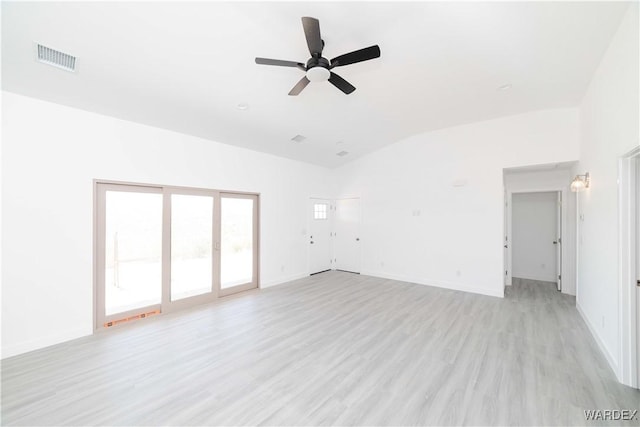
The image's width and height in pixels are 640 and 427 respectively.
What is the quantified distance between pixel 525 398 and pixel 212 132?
17.2 ft

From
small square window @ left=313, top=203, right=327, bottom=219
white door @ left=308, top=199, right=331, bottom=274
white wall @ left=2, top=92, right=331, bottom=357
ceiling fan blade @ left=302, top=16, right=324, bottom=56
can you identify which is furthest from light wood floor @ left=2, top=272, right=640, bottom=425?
small square window @ left=313, top=203, right=327, bottom=219

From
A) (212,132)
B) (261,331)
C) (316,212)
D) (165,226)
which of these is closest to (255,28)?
(212,132)

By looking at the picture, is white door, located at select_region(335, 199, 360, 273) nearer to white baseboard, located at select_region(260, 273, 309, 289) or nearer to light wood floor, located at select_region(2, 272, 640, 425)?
white baseboard, located at select_region(260, 273, 309, 289)

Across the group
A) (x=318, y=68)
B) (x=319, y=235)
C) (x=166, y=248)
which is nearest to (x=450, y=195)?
(x=319, y=235)

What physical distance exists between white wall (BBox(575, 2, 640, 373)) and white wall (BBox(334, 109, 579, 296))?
833mm

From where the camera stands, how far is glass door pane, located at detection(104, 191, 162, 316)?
3557 millimetres

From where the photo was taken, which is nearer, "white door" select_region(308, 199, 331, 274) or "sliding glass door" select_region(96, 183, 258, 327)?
"sliding glass door" select_region(96, 183, 258, 327)

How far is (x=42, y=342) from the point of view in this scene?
2949mm

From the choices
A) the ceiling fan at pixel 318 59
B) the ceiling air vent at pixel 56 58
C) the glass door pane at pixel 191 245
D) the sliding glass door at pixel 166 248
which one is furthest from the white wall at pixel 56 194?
the ceiling fan at pixel 318 59

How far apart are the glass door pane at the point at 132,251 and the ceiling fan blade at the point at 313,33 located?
3387mm

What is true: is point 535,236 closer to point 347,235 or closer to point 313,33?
point 347,235

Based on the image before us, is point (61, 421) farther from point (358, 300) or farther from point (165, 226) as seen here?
point (358, 300)

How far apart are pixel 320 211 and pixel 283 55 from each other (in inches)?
182

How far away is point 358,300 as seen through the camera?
464 cm
